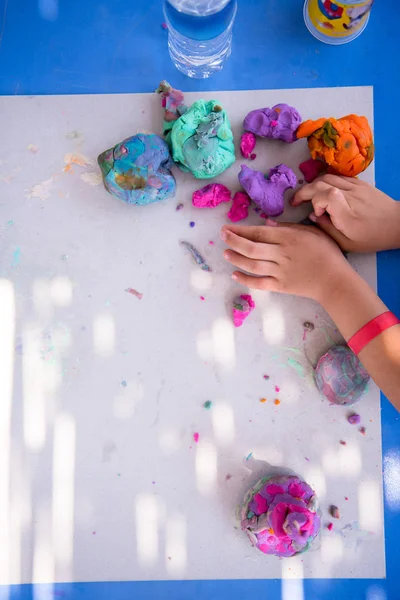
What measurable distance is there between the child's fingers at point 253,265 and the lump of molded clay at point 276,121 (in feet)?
0.81

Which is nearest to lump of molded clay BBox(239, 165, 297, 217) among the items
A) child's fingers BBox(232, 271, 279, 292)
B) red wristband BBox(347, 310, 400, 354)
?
child's fingers BBox(232, 271, 279, 292)

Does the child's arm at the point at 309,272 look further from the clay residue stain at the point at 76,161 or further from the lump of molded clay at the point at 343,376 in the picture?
the clay residue stain at the point at 76,161

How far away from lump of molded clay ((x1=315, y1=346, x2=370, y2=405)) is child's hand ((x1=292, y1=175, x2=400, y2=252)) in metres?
0.22

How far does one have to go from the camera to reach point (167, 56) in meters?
1.01

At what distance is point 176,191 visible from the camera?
3.26 feet

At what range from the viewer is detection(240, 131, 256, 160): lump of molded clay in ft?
3.18

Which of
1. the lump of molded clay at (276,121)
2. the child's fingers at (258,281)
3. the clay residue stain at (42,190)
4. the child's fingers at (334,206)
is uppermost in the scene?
the lump of molded clay at (276,121)

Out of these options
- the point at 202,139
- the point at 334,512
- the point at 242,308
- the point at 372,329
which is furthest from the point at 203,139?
the point at 334,512

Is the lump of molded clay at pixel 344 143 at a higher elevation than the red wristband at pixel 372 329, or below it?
higher

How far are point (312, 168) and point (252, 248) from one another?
206mm

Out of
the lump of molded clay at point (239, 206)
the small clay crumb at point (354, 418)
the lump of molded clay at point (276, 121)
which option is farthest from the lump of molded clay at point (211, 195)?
the small clay crumb at point (354, 418)

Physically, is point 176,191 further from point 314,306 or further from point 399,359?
point 399,359

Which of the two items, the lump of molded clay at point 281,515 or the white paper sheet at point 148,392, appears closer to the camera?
the lump of molded clay at point 281,515

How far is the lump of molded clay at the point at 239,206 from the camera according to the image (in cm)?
97
